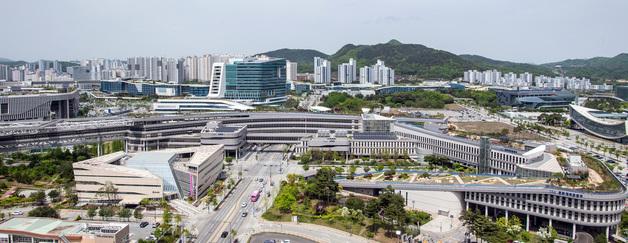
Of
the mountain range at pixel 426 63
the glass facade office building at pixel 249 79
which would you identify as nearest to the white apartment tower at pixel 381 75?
the mountain range at pixel 426 63

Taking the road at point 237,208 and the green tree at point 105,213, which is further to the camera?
the green tree at point 105,213

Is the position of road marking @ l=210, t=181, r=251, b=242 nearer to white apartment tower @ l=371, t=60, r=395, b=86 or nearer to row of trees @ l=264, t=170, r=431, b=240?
row of trees @ l=264, t=170, r=431, b=240

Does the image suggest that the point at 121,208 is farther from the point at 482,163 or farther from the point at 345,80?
the point at 345,80

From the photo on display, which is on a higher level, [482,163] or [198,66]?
[198,66]

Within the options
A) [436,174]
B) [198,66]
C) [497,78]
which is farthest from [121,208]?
[497,78]

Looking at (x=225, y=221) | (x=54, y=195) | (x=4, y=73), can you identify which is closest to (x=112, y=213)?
(x=54, y=195)

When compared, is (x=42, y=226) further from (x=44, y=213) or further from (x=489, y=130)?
(x=489, y=130)

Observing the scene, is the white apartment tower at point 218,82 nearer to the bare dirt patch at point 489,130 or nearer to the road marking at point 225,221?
the bare dirt patch at point 489,130

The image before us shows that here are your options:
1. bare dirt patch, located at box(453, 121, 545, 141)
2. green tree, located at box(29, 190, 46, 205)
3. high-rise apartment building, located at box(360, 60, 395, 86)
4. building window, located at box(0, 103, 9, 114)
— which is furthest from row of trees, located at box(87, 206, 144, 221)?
high-rise apartment building, located at box(360, 60, 395, 86)
